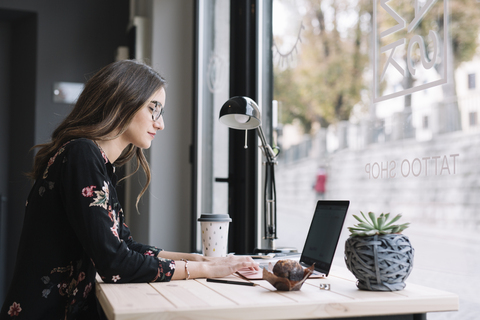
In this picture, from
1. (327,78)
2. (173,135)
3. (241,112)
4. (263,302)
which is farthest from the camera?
(327,78)

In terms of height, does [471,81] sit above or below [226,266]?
above

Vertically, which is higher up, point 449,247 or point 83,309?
point 449,247

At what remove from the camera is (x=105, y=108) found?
4.63 ft

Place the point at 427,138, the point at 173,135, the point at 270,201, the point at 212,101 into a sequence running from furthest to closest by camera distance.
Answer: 1. the point at 173,135
2. the point at 212,101
3. the point at 270,201
4. the point at 427,138

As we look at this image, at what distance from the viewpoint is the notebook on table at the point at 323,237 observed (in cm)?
125

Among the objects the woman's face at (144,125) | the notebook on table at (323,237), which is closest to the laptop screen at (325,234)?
the notebook on table at (323,237)

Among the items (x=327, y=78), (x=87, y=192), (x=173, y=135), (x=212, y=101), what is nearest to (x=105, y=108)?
(x=87, y=192)

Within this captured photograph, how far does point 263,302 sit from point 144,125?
713mm

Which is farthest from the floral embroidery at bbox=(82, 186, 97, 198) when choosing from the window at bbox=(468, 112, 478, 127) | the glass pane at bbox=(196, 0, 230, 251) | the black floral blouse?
the glass pane at bbox=(196, 0, 230, 251)

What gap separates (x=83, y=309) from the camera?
1.30 meters

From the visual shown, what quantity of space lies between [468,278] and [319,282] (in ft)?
1.37

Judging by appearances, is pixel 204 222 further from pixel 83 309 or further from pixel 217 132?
pixel 217 132

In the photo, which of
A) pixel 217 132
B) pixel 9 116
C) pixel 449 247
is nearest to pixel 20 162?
pixel 9 116

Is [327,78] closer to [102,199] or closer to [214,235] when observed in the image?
[214,235]
